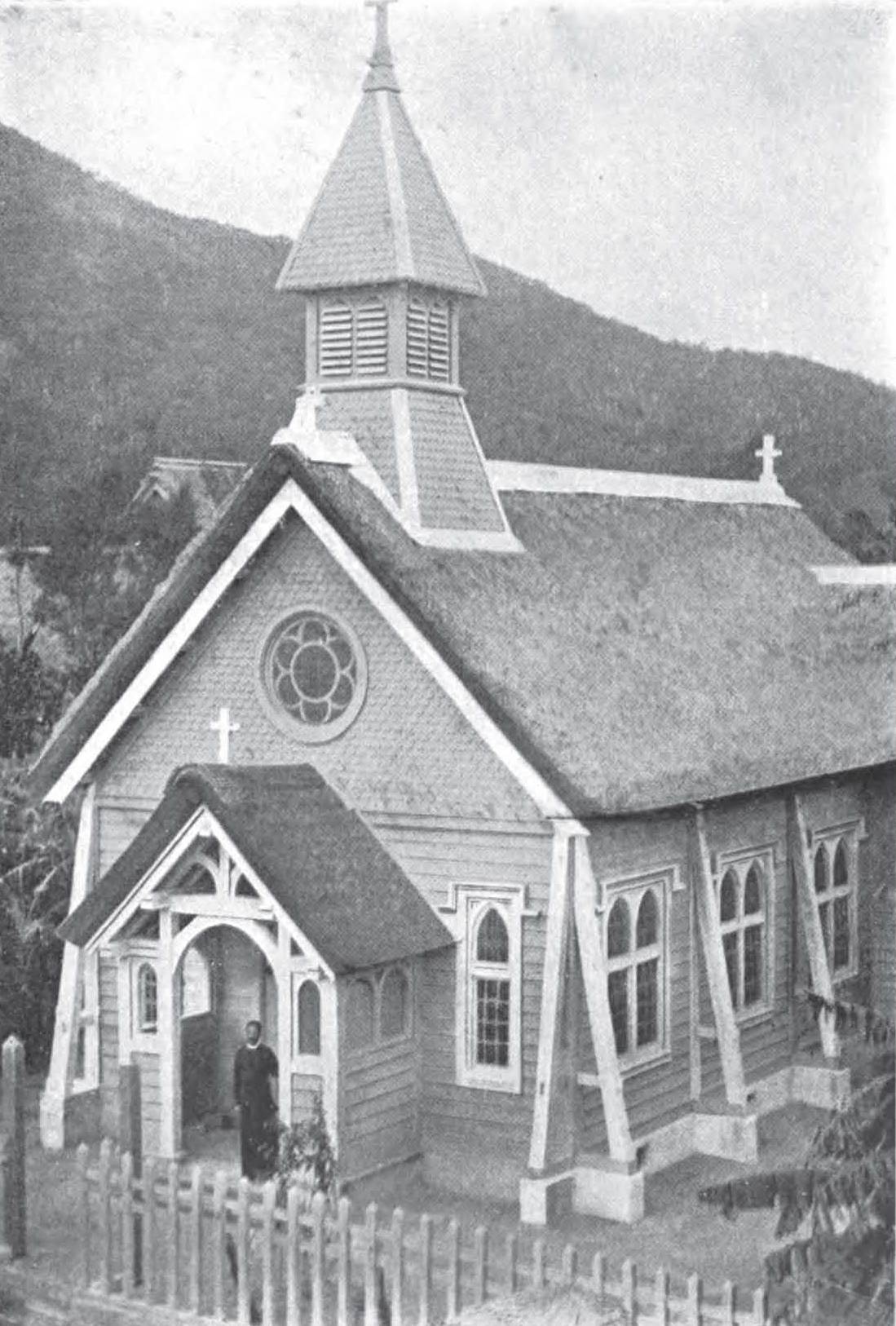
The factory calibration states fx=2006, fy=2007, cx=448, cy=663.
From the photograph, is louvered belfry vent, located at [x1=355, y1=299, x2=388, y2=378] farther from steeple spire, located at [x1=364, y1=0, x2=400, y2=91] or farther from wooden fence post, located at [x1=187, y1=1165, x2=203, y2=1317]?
wooden fence post, located at [x1=187, y1=1165, x2=203, y2=1317]

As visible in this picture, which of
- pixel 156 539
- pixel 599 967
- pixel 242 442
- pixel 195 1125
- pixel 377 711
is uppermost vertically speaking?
pixel 242 442

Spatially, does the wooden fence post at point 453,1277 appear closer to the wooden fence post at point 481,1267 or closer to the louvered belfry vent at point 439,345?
the wooden fence post at point 481,1267

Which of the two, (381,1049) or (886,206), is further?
(381,1049)

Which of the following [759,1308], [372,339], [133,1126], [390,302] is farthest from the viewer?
[372,339]

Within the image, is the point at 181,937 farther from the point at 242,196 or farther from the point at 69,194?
the point at 69,194

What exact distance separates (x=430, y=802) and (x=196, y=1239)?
575 centimetres

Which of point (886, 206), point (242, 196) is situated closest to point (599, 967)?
point (886, 206)

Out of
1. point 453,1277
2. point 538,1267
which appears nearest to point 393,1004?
point 453,1277

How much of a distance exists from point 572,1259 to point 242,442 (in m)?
32.0

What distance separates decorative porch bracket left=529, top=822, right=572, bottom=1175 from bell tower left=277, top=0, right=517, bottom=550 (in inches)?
161

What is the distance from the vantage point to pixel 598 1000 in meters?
19.2

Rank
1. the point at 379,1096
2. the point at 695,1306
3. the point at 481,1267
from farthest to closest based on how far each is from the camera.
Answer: the point at 379,1096 < the point at 481,1267 < the point at 695,1306

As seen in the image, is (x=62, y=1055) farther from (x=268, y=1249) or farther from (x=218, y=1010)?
(x=268, y=1249)

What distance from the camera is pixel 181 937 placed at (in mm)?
19391
